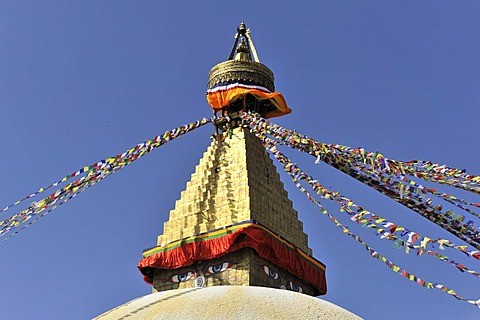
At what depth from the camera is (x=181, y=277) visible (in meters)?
13.2

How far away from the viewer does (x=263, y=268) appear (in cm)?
1285

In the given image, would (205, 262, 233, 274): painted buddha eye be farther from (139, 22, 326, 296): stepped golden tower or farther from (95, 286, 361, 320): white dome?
(95, 286, 361, 320): white dome

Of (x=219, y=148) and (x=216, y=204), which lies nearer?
(x=216, y=204)

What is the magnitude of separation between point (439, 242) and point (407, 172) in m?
1.48

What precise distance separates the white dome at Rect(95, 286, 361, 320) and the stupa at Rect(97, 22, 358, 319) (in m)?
0.66

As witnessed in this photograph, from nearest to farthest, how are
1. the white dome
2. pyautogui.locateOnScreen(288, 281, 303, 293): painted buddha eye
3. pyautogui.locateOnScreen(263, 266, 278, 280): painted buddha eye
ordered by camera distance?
the white dome, pyautogui.locateOnScreen(263, 266, 278, 280): painted buddha eye, pyautogui.locateOnScreen(288, 281, 303, 293): painted buddha eye

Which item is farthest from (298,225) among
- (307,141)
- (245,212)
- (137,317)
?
(137,317)

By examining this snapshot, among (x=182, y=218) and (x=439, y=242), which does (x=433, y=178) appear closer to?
(x=439, y=242)

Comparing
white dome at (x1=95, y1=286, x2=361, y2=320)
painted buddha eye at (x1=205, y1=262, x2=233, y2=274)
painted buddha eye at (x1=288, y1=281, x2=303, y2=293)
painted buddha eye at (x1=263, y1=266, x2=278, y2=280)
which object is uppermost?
painted buddha eye at (x1=205, y1=262, x2=233, y2=274)

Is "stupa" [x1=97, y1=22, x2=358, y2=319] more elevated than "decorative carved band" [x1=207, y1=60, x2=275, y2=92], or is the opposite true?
"decorative carved band" [x1=207, y1=60, x2=275, y2=92]

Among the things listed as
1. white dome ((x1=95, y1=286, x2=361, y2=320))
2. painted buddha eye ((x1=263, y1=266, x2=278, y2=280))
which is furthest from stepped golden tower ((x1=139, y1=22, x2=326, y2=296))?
white dome ((x1=95, y1=286, x2=361, y2=320))

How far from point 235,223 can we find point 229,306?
4.17 m

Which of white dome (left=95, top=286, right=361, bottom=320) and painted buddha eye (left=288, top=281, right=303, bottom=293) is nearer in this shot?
white dome (left=95, top=286, right=361, bottom=320)

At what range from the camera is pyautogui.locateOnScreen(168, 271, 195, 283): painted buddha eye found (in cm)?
1308
